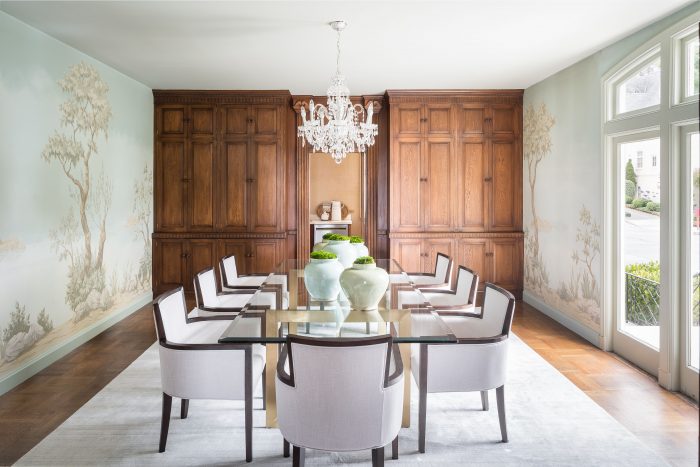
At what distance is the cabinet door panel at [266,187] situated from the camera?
253 inches

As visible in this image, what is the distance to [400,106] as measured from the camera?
6.35 meters

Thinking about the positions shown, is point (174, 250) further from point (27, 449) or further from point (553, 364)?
point (553, 364)

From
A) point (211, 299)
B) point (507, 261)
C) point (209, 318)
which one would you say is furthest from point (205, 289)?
point (507, 261)

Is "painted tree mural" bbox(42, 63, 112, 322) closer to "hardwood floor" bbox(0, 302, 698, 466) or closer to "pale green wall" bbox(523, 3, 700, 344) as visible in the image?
"hardwood floor" bbox(0, 302, 698, 466)

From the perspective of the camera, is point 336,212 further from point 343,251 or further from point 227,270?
point 343,251

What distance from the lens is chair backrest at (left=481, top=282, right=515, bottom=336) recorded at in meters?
2.70

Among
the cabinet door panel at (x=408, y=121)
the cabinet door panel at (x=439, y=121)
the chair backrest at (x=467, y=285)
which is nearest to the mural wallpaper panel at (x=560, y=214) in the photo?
the cabinet door panel at (x=439, y=121)

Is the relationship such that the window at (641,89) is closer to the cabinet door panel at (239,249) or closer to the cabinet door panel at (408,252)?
the cabinet door panel at (408,252)

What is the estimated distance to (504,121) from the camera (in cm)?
644

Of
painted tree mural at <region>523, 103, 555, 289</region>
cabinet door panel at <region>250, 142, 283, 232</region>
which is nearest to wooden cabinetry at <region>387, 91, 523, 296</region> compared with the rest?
painted tree mural at <region>523, 103, 555, 289</region>

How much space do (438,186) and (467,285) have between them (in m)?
2.94

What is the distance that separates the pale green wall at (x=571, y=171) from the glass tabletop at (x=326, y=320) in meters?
2.42

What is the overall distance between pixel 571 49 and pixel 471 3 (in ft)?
5.15

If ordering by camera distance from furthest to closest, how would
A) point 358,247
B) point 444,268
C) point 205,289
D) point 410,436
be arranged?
point 444,268 → point 358,247 → point 205,289 → point 410,436
